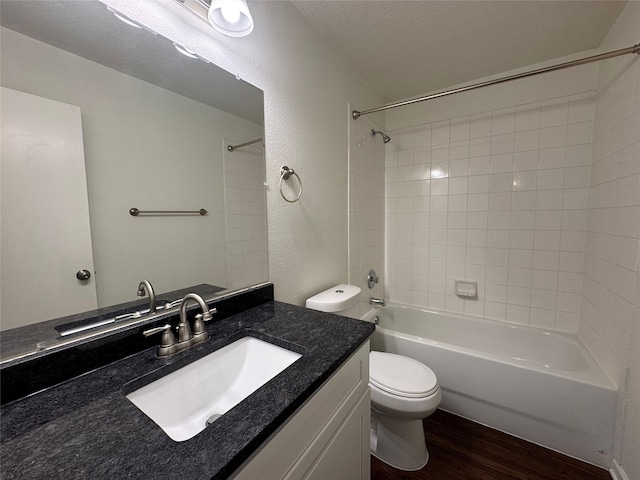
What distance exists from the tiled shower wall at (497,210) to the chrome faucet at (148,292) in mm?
2143

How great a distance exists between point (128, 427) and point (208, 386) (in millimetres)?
314

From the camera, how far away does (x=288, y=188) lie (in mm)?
1311

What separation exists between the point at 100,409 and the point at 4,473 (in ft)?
0.49

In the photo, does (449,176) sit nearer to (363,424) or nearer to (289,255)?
(289,255)

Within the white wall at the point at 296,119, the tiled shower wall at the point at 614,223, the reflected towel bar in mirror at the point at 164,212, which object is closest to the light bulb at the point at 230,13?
the white wall at the point at 296,119

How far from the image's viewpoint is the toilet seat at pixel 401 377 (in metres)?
1.30

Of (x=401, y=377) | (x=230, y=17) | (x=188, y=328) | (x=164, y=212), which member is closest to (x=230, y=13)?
(x=230, y=17)

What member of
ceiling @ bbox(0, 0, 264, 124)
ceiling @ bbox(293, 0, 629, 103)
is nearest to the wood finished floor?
ceiling @ bbox(0, 0, 264, 124)

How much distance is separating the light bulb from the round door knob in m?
0.93

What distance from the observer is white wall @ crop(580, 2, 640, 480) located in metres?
1.19

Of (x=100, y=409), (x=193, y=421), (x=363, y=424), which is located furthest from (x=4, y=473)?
(x=363, y=424)

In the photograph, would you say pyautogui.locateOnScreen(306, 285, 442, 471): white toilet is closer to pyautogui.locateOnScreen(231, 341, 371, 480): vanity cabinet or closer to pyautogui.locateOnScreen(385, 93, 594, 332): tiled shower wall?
pyautogui.locateOnScreen(231, 341, 371, 480): vanity cabinet

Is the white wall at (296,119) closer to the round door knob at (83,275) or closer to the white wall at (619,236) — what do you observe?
the round door knob at (83,275)

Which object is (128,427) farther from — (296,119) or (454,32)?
(454,32)
